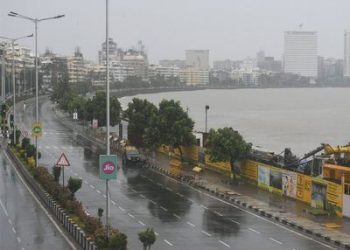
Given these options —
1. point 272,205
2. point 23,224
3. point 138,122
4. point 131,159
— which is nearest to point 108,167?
point 23,224

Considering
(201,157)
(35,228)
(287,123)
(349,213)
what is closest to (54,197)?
(35,228)

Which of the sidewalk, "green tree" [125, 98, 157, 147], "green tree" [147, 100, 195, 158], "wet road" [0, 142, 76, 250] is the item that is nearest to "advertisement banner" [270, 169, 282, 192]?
the sidewalk

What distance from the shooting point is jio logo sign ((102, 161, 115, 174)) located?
2242 centimetres

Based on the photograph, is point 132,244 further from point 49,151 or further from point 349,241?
point 49,151

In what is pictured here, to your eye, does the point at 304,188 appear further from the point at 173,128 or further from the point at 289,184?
the point at 173,128

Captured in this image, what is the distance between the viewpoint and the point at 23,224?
2723 cm

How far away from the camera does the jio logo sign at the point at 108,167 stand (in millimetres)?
22422

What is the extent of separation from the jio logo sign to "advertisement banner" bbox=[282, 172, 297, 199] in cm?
1549

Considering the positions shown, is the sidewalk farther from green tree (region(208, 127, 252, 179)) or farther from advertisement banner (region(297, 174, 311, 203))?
green tree (region(208, 127, 252, 179))

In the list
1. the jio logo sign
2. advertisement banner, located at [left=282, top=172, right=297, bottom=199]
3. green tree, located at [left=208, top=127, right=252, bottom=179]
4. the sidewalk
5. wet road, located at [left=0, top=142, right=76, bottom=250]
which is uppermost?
the jio logo sign

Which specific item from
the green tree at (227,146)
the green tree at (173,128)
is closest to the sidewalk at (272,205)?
the green tree at (227,146)

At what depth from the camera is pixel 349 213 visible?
101 feet

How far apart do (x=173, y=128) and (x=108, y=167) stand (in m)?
26.5

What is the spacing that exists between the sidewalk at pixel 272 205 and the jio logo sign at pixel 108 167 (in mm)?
8809
